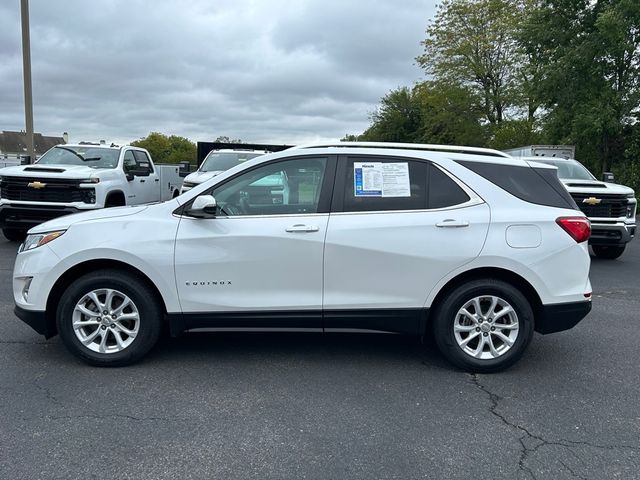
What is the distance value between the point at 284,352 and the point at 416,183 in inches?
72.6

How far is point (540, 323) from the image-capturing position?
14.6 feet

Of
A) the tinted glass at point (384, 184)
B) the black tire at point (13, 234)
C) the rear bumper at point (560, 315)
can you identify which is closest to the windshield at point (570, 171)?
the rear bumper at point (560, 315)

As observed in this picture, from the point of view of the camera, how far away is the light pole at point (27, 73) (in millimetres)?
14758

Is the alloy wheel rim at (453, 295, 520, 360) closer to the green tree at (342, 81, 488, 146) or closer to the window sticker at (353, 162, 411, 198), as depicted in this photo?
the window sticker at (353, 162, 411, 198)

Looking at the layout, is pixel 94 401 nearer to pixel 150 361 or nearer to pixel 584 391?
pixel 150 361

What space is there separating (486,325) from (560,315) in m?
0.60

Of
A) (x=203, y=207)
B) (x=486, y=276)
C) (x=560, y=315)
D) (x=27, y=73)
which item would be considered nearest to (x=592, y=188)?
(x=560, y=315)

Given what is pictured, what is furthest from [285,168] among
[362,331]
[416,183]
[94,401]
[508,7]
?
[508,7]

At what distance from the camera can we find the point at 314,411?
374 centimetres

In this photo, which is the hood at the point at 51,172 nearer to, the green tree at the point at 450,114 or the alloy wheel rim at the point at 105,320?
the alloy wheel rim at the point at 105,320

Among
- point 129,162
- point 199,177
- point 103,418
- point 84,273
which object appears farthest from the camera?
point 129,162

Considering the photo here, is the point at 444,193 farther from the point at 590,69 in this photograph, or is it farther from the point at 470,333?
the point at 590,69

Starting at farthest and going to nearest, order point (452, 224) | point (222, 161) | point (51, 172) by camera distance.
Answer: point (222, 161), point (51, 172), point (452, 224)

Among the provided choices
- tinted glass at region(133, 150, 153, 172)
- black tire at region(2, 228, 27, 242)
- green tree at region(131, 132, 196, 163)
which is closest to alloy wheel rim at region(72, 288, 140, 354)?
black tire at region(2, 228, 27, 242)
